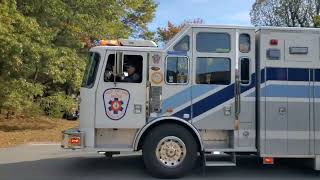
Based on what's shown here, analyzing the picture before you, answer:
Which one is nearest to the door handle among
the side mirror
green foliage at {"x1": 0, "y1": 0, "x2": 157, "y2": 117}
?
the side mirror

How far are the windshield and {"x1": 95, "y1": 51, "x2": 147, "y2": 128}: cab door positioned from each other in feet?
0.63

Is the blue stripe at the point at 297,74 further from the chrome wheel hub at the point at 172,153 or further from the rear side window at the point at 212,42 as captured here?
the chrome wheel hub at the point at 172,153

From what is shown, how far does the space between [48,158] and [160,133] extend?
4508 millimetres

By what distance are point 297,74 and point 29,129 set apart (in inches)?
589

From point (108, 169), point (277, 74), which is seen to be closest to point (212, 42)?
point (277, 74)

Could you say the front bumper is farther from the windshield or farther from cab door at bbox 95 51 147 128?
the windshield

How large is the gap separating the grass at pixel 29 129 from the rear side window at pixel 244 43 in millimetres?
9649

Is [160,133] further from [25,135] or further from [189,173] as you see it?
[25,135]

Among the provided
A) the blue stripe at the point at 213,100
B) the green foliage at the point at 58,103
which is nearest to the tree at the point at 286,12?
the green foliage at the point at 58,103

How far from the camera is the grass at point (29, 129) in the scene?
1913 cm

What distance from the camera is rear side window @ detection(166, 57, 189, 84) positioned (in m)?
10.8

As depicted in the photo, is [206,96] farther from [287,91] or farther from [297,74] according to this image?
[297,74]

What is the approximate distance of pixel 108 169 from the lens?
11867mm

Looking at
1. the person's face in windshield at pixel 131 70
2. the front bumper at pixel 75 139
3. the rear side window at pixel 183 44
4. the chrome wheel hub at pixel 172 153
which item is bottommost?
A: the chrome wheel hub at pixel 172 153
